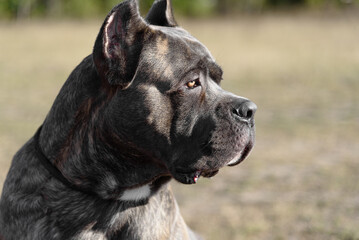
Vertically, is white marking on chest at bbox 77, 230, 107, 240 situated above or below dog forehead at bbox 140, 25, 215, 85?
below

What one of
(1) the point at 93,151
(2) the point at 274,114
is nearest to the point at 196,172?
(1) the point at 93,151

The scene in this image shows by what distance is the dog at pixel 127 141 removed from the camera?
310 cm

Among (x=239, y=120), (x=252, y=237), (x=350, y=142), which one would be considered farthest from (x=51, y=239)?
(x=350, y=142)

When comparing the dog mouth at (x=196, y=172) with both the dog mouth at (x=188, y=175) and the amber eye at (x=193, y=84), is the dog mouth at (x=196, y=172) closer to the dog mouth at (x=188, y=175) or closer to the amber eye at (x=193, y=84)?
the dog mouth at (x=188, y=175)

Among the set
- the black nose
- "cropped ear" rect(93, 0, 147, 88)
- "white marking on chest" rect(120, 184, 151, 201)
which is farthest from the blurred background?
"cropped ear" rect(93, 0, 147, 88)

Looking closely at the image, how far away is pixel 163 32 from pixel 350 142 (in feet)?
21.2

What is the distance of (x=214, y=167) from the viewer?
10.5 feet

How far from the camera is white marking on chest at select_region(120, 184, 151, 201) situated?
3252 mm

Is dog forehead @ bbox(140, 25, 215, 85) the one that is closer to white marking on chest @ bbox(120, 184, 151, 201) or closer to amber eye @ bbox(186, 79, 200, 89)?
amber eye @ bbox(186, 79, 200, 89)

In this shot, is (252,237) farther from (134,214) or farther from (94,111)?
(94,111)

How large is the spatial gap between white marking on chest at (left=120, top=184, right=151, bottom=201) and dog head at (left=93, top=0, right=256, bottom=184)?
9.3 inches

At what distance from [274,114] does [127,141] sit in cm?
850

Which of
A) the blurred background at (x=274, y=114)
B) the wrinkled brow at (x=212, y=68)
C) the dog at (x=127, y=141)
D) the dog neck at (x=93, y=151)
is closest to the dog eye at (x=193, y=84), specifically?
the dog at (x=127, y=141)

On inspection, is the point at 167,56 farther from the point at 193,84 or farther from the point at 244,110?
the point at 244,110
